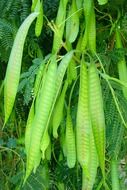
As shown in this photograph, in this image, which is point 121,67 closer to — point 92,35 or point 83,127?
point 92,35

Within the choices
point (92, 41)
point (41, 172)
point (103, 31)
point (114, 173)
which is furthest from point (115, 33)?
point (41, 172)

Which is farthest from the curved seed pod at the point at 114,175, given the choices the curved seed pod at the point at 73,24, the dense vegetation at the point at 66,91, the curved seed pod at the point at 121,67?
the curved seed pod at the point at 73,24

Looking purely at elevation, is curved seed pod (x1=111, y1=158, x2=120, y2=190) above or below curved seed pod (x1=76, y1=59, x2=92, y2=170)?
below

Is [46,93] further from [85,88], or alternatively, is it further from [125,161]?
[125,161]

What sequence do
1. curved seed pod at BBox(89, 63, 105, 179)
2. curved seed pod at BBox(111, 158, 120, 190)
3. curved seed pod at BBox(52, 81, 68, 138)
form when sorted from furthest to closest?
1. curved seed pod at BBox(111, 158, 120, 190)
2. curved seed pod at BBox(52, 81, 68, 138)
3. curved seed pod at BBox(89, 63, 105, 179)

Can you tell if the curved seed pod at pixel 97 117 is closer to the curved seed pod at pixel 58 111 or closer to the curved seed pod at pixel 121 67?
the curved seed pod at pixel 58 111

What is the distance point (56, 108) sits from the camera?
66 cm

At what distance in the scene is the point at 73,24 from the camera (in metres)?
0.74

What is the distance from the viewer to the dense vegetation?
56cm

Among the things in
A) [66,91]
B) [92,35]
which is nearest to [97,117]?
[92,35]

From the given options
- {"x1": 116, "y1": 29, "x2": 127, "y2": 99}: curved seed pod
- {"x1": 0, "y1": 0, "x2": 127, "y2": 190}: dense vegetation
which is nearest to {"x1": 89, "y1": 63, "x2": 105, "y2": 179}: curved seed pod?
{"x1": 0, "y1": 0, "x2": 127, "y2": 190}: dense vegetation

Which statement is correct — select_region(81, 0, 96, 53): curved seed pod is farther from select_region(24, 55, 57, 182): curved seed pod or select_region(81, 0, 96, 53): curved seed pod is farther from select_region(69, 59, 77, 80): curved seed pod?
select_region(24, 55, 57, 182): curved seed pod

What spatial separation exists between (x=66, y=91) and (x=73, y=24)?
7.7 inches

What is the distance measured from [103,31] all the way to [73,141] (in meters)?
0.38
